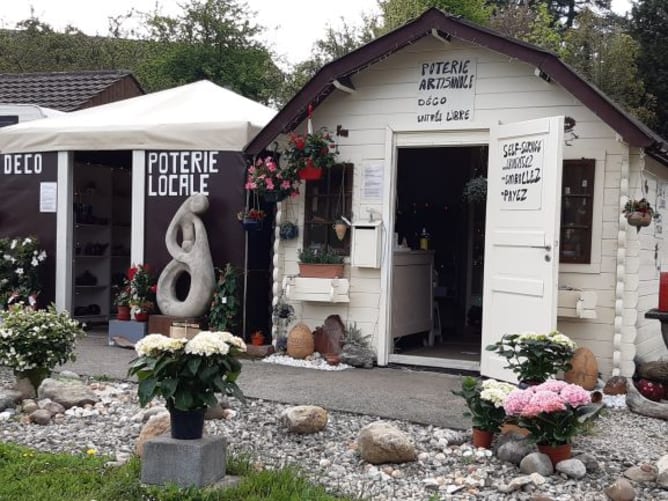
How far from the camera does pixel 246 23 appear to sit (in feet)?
90.5

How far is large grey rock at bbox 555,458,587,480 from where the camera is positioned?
14.6 feet

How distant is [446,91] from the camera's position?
771 centimetres

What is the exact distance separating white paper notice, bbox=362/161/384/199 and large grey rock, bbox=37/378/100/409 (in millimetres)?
3357

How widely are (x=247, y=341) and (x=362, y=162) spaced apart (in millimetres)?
2276

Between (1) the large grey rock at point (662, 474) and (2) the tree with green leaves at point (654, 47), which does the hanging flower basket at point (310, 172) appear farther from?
(2) the tree with green leaves at point (654, 47)

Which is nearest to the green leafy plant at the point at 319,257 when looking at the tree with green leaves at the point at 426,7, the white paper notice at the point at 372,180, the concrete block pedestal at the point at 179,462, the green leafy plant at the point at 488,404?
the white paper notice at the point at 372,180

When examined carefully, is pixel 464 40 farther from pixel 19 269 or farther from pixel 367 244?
pixel 19 269

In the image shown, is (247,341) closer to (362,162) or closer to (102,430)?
(362,162)

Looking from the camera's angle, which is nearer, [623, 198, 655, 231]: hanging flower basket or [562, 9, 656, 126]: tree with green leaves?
[623, 198, 655, 231]: hanging flower basket

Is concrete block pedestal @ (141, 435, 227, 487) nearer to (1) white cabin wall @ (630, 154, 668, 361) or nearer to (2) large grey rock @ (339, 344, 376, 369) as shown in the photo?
(2) large grey rock @ (339, 344, 376, 369)

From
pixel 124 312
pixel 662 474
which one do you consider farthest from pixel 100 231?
pixel 662 474

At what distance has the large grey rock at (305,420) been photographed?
5222 mm

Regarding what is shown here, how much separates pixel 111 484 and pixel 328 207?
4.66 metres

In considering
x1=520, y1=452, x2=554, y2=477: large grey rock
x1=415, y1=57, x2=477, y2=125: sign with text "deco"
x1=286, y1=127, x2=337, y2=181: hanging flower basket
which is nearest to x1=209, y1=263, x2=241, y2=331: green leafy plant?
x1=286, y1=127, x2=337, y2=181: hanging flower basket
